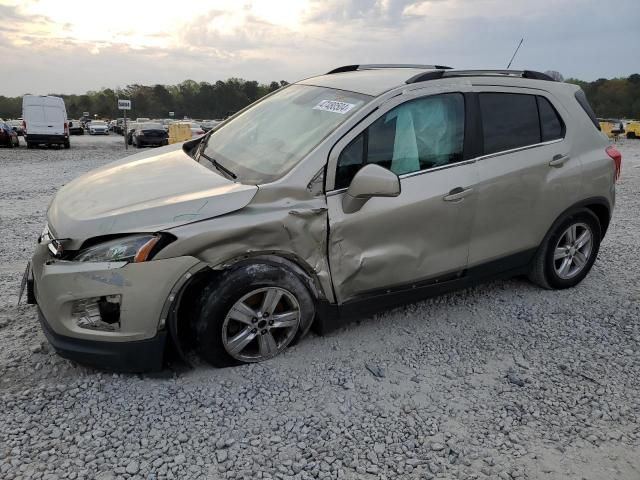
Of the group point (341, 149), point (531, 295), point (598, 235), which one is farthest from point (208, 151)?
point (598, 235)

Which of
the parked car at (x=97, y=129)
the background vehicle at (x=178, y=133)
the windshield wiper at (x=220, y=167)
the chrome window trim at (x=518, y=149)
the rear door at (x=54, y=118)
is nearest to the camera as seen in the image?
the windshield wiper at (x=220, y=167)

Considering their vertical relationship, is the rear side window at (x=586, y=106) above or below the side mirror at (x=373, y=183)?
above

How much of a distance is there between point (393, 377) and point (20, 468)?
197cm

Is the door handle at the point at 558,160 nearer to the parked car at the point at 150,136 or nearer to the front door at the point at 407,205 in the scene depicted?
the front door at the point at 407,205

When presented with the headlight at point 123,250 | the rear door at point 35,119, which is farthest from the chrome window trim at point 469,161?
the rear door at point 35,119

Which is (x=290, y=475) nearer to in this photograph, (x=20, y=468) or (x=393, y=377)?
(x=393, y=377)

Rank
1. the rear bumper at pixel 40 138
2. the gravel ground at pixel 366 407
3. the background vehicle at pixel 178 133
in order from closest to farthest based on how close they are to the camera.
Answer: the gravel ground at pixel 366 407
the rear bumper at pixel 40 138
the background vehicle at pixel 178 133

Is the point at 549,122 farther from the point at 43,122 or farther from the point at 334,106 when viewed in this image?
the point at 43,122

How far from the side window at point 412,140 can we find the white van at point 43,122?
21.5 meters

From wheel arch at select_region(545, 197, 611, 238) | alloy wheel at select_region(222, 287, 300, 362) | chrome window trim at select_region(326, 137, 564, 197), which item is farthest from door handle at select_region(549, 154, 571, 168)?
alloy wheel at select_region(222, 287, 300, 362)

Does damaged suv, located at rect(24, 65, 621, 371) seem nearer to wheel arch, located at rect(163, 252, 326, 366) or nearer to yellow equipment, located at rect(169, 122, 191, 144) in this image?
wheel arch, located at rect(163, 252, 326, 366)

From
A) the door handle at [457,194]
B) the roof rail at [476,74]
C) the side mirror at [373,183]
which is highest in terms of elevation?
the roof rail at [476,74]

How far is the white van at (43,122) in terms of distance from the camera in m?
20.9

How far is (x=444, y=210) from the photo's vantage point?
10.8ft
